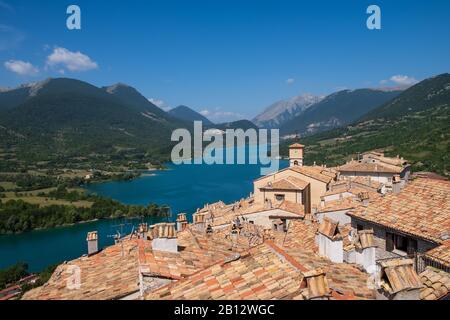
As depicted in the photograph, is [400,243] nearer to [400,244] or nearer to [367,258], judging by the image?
[400,244]

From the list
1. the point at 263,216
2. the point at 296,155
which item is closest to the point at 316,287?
the point at 263,216

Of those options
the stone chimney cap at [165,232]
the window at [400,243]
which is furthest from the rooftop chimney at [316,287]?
the window at [400,243]

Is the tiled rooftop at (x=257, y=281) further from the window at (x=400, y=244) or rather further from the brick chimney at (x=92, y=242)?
the brick chimney at (x=92, y=242)

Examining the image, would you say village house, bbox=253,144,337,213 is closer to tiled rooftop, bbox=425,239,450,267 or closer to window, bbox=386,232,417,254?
window, bbox=386,232,417,254
